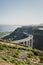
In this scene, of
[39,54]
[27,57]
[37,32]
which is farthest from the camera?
[37,32]

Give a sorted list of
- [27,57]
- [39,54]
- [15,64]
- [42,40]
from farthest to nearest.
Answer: [42,40], [39,54], [27,57], [15,64]

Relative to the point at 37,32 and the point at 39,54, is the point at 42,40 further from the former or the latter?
the point at 39,54

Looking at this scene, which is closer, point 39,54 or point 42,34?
point 39,54

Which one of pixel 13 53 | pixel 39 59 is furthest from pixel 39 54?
pixel 13 53

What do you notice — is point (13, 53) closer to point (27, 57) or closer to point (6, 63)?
point (27, 57)

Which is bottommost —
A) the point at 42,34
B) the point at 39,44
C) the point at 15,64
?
the point at 39,44

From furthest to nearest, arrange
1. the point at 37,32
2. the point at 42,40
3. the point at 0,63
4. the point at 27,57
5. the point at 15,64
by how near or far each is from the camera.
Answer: the point at 37,32 < the point at 42,40 < the point at 27,57 < the point at 15,64 < the point at 0,63

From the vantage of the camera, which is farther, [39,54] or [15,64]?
[39,54]

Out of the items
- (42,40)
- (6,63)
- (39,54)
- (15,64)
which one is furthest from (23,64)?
(42,40)

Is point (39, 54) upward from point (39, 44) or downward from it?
upward
